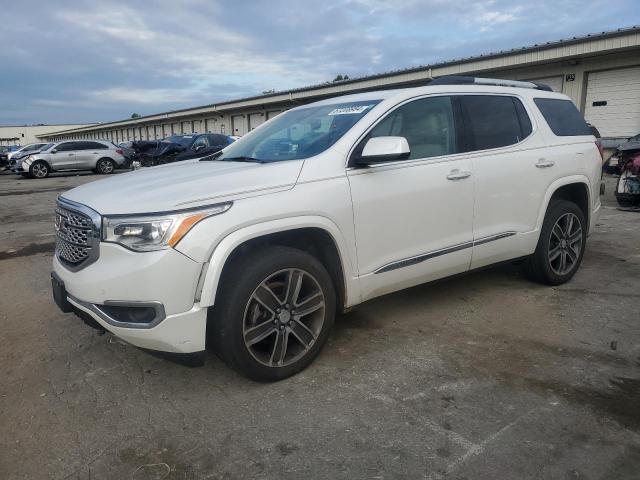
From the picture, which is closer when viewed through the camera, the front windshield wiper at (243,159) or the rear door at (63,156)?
the front windshield wiper at (243,159)

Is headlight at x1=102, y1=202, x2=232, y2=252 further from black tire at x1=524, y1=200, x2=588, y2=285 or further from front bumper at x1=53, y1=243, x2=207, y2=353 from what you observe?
black tire at x1=524, y1=200, x2=588, y2=285

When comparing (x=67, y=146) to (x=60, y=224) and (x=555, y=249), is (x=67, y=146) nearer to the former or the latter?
(x=60, y=224)

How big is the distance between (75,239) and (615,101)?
60.6 feet

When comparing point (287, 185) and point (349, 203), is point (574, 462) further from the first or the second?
point (287, 185)

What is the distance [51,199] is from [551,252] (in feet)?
43.0

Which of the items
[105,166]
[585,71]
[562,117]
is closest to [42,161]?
[105,166]

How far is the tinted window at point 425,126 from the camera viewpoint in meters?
3.70

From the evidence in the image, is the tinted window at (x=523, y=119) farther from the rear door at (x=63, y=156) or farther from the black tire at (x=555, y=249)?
the rear door at (x=63, y=156)

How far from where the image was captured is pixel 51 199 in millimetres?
13641

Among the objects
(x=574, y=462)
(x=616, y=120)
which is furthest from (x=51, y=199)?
(x=616, y=120)

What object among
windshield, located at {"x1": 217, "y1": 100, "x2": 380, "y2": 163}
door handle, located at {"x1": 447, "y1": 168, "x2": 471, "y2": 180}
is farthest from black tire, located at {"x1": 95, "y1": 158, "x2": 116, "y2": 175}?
door handle, located at {"x1": 447, "y1": 168, "x2": 471, "y2": 180}

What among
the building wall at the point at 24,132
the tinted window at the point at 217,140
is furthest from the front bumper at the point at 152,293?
the building wall at the point at 24,132

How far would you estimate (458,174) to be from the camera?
3.87 metres

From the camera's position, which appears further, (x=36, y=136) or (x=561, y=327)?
(x=36, y=136)
